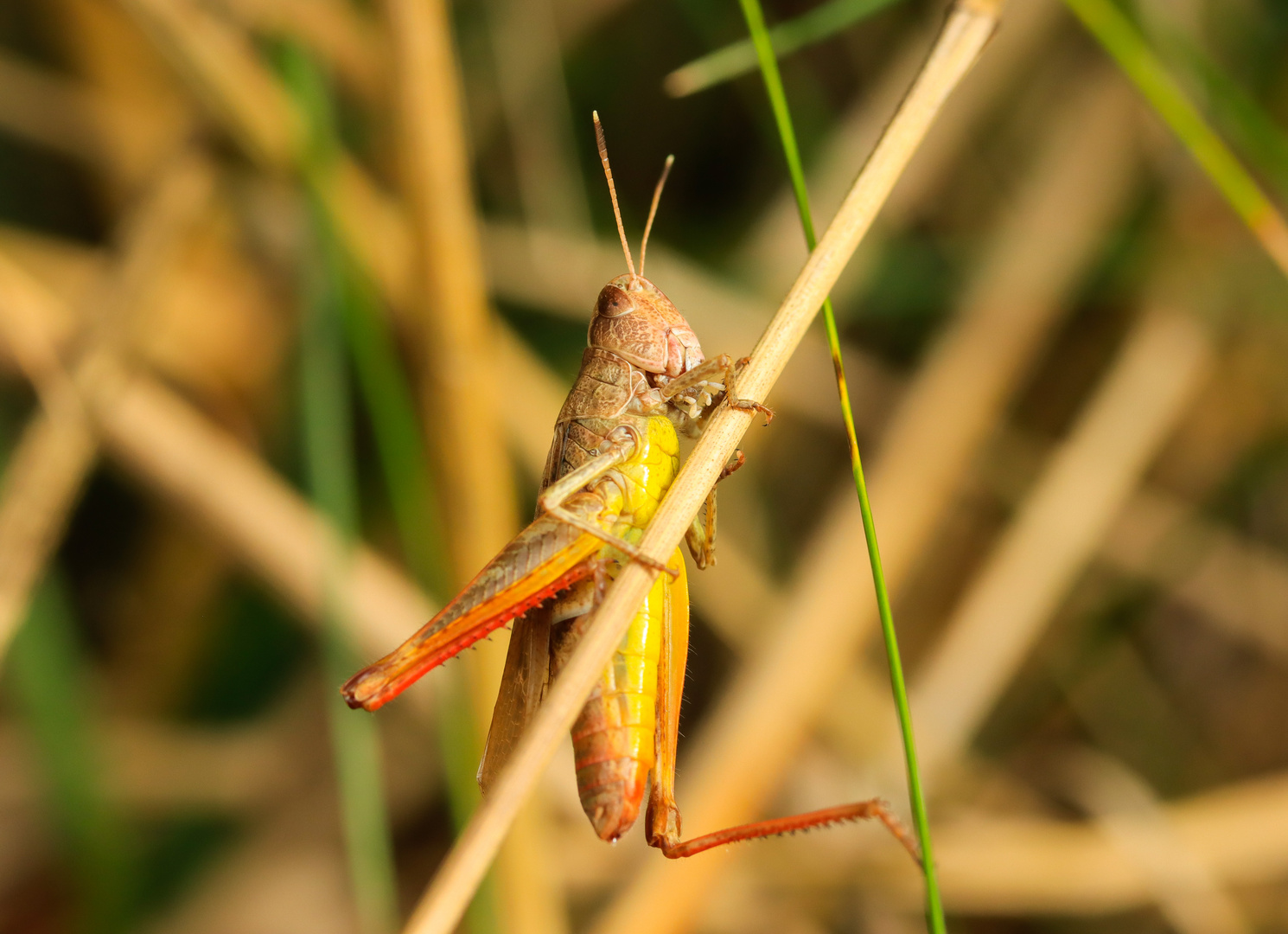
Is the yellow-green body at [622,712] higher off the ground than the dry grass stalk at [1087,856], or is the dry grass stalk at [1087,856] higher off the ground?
the yellow-green body at [622,712]

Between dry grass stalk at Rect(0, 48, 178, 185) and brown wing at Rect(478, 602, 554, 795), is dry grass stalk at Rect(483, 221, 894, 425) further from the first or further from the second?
brown wing at Rect(478, 602, 554, 795)

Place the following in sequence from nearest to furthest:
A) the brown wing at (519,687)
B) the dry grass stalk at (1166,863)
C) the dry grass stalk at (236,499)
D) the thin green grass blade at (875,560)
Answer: the thin green grass blade at (875,560) → the brown wing at (519,687) → the dry grass stalk at (1166,863) → the dry grass stalk at (236,499)

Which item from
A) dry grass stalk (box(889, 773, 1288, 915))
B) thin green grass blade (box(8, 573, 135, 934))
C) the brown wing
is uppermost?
the brown wing

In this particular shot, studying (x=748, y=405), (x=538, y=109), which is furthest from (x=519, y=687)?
(x=538, y=109)

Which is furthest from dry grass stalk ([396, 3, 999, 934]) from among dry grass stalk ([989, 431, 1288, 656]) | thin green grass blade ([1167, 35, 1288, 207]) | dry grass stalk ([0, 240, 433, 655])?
dry grass stalk ([989, 431, 1288, 656])

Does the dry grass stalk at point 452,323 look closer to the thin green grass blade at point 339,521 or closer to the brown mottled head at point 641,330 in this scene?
the thin green grass blade at point 339,521

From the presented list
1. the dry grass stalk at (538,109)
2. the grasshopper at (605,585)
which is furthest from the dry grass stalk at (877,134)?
the grasshopper at (605,585)

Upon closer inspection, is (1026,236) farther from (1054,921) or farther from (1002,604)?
(1054,921)

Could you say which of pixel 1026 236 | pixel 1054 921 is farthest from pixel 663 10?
pixel 1054 921
